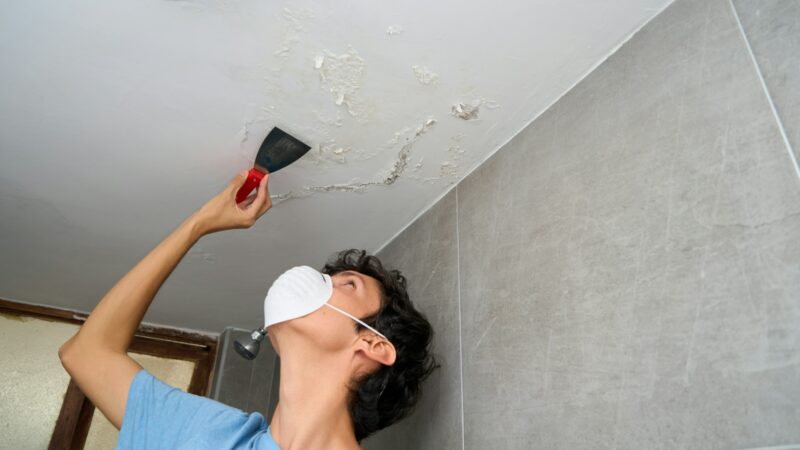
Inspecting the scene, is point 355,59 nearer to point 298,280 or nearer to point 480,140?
point 480,140

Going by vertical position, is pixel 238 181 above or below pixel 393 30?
below

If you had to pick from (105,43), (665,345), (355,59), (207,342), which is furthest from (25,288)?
(665,345)

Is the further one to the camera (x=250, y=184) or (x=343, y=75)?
(x=250, y=184)

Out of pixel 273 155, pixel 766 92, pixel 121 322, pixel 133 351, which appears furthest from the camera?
pixel 133 351

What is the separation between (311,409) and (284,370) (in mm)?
100

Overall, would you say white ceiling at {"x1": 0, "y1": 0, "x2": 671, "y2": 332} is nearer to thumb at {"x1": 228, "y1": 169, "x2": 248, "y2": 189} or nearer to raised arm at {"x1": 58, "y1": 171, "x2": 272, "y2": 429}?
thumb at {"x1": 228, "y1": 169, "x2": 248, "y2": 189}

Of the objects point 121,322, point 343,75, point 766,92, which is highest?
point 343,75

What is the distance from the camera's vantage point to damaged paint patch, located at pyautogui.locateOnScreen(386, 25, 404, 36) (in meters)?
0.88

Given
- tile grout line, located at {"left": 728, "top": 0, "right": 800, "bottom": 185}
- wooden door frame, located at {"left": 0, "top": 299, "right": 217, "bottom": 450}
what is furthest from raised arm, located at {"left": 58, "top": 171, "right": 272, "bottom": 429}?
wooden door frame, located at {"left": 0, "top": 299, "right": 217, "bottom": 450}

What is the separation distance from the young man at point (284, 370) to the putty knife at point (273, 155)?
0.02 m

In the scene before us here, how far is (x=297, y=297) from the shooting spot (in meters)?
1.01

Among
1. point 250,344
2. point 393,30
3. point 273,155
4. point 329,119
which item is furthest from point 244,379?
point 393,30

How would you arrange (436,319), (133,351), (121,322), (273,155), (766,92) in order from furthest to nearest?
(133,351) < (436,319) < (273,155) < (121,322) < (766,92)

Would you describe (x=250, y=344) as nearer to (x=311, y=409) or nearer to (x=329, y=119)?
(x=311, y=409)
